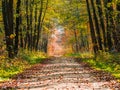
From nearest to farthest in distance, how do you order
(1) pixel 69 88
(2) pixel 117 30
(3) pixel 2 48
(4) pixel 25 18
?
(1) pixel 69 88 < (3) pixel 2 48 < (2) pixel 117 30 < (4) pixel 25 18

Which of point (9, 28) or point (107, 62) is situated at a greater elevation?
point (9, 28)

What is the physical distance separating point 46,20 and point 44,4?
295 inches

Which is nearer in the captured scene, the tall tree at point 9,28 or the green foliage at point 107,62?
the green foliage at point 107,62

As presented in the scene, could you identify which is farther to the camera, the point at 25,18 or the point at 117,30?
the point at 25,18

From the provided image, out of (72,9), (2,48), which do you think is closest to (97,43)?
(2,48)

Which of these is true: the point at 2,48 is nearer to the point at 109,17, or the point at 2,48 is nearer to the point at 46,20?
the point at 109,17

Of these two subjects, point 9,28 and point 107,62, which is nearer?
point 107,62

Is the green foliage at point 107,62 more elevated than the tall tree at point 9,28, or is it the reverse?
the tall tree at point 9,28

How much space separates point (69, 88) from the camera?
15227mm

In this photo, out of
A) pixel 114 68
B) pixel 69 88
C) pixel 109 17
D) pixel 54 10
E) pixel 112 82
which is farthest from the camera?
pixel 54 10

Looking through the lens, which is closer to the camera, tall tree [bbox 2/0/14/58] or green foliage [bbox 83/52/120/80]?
green foliage [bbox 83/52/120/80]

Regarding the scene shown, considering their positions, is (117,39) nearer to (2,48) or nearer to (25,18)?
(2,48)

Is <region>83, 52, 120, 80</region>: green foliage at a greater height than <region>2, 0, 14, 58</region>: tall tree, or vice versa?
<region>2, 0, 14, 58</region>: tall tree

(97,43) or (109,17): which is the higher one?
(109,17)
